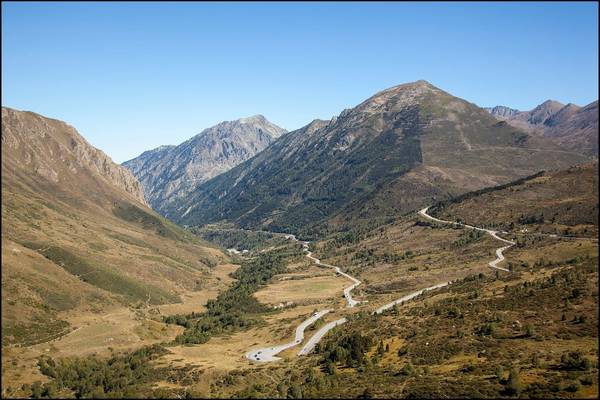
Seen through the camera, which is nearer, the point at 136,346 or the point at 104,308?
the point at 136,346

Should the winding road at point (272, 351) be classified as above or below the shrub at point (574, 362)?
below

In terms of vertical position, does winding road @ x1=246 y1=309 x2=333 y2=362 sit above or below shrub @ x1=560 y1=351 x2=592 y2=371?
below

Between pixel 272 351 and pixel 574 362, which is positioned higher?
pixel 574 362

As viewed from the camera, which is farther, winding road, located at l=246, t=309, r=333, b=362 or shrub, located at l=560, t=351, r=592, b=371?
winding road, located at l=246, t=309, r=333, b=362

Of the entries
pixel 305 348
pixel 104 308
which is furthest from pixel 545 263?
pixel 104 308

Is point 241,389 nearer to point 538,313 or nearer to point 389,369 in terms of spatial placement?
point 389,369

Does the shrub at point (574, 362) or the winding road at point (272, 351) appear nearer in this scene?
the shrub at point (574, 362)

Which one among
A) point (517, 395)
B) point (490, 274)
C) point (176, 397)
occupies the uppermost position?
point (490, 274)

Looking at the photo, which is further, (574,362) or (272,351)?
(272,351)

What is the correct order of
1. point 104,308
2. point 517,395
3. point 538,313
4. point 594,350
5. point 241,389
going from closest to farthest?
point 517,395 < point 594,350 < point 241,389 < point 538,313 < point 104,308

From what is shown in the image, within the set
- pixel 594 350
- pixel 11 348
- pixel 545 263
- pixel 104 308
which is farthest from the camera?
pixel 104 308

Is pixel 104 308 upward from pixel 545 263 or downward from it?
downward
